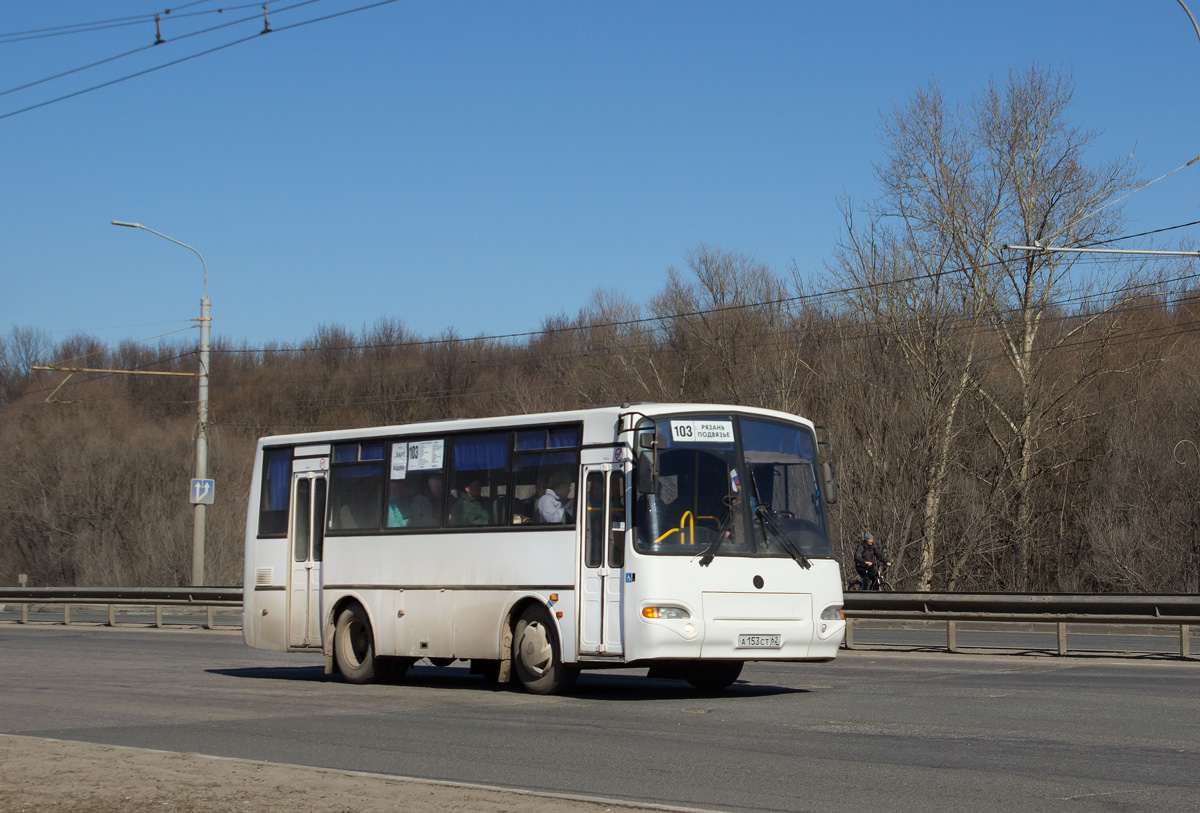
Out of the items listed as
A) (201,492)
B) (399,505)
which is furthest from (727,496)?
(201,492)

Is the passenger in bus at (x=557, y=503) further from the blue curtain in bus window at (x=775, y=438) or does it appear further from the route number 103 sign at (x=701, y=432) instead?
the blue curtain in bus window at (x=775, y=438)

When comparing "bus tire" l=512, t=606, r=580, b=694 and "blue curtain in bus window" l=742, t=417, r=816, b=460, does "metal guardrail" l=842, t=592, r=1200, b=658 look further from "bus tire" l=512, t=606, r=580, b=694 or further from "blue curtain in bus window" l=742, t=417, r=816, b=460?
"bus tire" l=512, t=606, r=580, b=694

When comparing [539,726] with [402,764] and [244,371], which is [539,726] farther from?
[244,371]

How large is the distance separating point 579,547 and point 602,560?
1.22 ft

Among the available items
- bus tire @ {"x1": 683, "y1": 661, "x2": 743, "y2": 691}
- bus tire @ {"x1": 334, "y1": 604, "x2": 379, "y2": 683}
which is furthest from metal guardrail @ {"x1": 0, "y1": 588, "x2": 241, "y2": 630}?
bus tire @ {"x1": 683, "y1": 661, "x2": 743, "y2": 691}

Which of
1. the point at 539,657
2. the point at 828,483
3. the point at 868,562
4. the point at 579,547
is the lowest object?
the point at 539,657

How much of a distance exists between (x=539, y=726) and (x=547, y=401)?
4138 centimetres

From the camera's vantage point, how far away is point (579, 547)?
13.4 metres

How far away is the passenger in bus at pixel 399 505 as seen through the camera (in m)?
15.5

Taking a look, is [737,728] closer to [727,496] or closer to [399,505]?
[727,496]

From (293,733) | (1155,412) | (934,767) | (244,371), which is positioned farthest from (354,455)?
(244,371)

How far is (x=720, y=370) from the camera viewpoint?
4719 cm

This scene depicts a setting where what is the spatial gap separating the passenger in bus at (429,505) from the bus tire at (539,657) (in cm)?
177

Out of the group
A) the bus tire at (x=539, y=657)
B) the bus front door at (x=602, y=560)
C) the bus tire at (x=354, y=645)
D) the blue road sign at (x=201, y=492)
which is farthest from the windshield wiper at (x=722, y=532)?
the blue road sign at (x=201, y=492)
